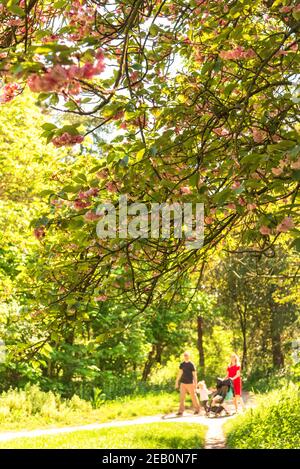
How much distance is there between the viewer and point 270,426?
9609mm

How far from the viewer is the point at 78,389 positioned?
716 inches

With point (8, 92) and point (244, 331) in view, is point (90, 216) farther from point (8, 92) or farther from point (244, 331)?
point (244, 331)

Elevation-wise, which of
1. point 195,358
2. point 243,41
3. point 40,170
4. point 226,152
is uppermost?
point 40,170

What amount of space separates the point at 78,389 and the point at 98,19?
1535cm

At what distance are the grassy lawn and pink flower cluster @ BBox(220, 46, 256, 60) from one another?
1021 centimetres

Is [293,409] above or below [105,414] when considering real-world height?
above

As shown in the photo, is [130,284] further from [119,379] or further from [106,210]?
[119,379]

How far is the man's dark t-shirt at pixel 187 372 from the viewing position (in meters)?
15.3

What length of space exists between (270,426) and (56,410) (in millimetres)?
6507

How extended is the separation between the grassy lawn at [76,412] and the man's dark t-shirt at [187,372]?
1.47 meters

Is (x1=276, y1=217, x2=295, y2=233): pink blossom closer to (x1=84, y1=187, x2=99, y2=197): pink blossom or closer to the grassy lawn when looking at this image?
(x1=84, y1=187, x2=99, y2=197): pink blossom

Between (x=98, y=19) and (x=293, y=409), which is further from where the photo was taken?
(x=293, y=409)
